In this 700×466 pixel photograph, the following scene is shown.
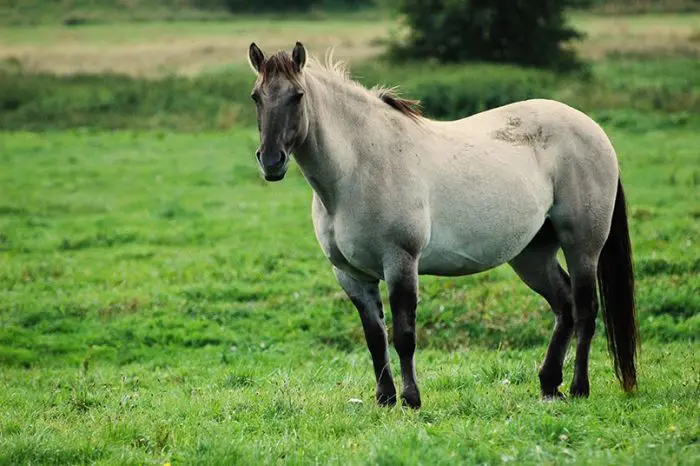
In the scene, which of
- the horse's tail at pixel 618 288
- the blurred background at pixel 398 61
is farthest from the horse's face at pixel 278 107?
the blurred background at pixel 398 61

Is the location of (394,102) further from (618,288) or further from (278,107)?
(618,288)

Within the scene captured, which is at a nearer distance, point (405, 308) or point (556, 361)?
point (405, 308)

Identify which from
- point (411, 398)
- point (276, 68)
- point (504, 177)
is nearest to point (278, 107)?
point (276, 68)

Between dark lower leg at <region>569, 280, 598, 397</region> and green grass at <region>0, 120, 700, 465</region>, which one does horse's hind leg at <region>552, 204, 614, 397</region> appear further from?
green grass at <region>0, 120, 700, 465</region>

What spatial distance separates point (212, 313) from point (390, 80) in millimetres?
19636

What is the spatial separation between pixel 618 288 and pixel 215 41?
42237mm

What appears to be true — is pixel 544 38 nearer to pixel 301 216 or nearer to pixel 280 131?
pixel 301 216

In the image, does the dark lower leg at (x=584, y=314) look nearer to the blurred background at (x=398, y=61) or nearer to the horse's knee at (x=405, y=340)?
the horse's knee at (x=405, y=340)

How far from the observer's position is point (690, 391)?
23.1ft

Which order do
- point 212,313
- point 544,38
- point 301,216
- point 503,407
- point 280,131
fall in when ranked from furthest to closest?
point 544,38 < point 301,216 < point 212,313 < point 503,407 < point 280,131

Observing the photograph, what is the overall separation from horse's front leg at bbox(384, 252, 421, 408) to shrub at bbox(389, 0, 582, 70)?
3044 cm

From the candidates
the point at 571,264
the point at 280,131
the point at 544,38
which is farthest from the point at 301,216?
the point at 544,38

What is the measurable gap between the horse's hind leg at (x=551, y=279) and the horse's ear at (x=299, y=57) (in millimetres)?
2660

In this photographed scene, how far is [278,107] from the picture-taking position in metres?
6.35
